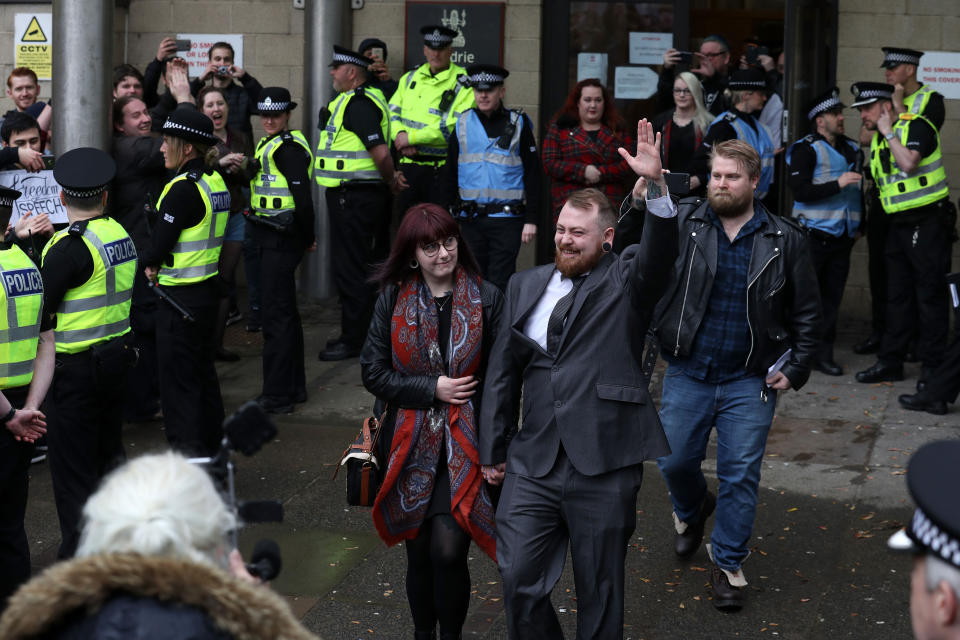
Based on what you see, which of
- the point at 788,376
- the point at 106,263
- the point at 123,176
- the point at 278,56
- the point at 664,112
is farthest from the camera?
the point at 278,56

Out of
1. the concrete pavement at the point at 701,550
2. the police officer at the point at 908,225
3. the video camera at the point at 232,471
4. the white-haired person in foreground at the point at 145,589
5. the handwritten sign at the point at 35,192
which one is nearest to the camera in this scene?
the white-haired person in foreground at the point at 145,589

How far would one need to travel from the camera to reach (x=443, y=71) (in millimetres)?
10250

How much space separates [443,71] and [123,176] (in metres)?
2.75

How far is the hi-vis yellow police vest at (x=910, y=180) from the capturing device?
899 centimetres

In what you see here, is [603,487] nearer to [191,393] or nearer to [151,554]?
[151,554]

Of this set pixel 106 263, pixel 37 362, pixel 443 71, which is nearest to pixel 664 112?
pixel 443 71

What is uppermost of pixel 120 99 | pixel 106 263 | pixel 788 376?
pixel 120 99

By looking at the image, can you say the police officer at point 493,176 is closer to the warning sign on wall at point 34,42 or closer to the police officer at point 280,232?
the police officer at point 280,232

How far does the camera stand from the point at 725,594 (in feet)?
18.5

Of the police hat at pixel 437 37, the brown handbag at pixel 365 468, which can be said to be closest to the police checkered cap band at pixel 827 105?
the police hat at pixel 437 37

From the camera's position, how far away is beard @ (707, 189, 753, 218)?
5.53 meters

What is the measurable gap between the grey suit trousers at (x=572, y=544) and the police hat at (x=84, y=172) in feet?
8.93

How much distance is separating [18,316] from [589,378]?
7.88 ft

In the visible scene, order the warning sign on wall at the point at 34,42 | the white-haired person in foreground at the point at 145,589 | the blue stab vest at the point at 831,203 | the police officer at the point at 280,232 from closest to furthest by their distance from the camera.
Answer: the white-haired person in foreground at the point at 145,589, the police officer at the point at 280,232, the blue stab vest at the point at 831,203, the warning sign on wall at the point at 34,42
